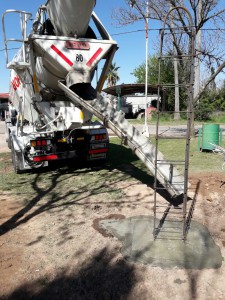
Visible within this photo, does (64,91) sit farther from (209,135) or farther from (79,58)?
(209,135)

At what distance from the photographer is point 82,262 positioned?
355 centimetres

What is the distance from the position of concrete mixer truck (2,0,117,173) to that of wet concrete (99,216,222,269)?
3052mm

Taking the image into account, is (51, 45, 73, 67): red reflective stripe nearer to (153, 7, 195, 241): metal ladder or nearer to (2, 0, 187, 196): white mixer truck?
(2, 0, 187, 196): white mixer truck

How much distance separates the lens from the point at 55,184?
22.5 feet

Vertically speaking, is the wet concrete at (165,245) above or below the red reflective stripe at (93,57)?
below

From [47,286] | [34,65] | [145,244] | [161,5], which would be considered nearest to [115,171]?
[34,65]

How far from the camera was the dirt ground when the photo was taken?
3.03m

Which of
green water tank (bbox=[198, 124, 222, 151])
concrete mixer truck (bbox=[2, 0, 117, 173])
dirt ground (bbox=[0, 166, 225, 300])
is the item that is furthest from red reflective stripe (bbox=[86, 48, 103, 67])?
green water tank (bbox=[198, 124, 222, 151])

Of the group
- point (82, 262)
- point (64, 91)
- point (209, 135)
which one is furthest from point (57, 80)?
point (209, 135)

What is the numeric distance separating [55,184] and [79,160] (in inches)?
74.0

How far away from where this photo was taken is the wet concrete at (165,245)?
3.54m

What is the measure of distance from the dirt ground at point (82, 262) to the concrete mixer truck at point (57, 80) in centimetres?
220

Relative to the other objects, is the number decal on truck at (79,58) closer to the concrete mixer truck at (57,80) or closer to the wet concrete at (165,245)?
the concrete mixer truck at (57,80)

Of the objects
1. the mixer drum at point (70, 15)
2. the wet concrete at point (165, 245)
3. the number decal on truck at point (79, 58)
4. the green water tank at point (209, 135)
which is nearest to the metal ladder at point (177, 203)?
the wet concrete at point (165, 245)
